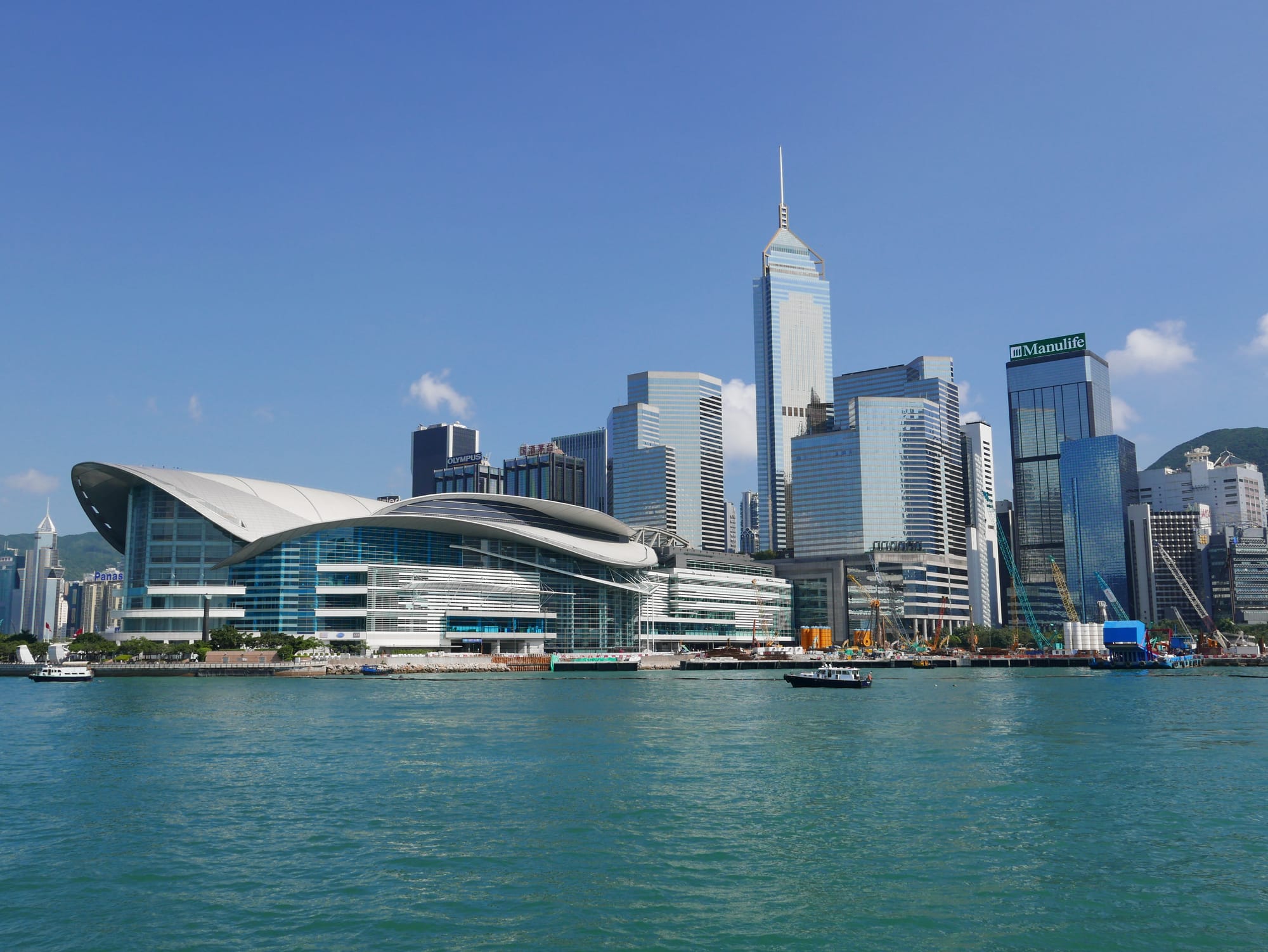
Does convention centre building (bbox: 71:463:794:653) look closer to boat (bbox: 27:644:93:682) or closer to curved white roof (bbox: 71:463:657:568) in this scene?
curved white roof (bbox: 71:463:657:568)

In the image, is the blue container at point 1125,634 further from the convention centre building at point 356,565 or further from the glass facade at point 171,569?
the glass facade at point 171,569

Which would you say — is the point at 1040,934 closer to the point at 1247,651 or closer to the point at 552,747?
the point at 552,747

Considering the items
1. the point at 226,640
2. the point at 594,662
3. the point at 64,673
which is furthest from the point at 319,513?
the point at 64,673

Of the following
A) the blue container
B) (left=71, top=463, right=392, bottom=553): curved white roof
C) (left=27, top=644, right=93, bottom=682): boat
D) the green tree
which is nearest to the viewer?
(left=27, top=644, right=93, bottom=682): boat

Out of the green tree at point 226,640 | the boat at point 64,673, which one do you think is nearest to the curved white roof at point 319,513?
the green tree at point 226,640

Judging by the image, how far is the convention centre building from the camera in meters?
136

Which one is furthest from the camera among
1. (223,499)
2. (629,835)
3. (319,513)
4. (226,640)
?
(319,513)

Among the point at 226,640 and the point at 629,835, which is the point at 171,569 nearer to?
the point at 226,640

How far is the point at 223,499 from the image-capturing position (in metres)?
137

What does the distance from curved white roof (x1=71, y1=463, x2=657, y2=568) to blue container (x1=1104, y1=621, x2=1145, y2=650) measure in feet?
233

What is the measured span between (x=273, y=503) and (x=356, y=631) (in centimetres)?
2083

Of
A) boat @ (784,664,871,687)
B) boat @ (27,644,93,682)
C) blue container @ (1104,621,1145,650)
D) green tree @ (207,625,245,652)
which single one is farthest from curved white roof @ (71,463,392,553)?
blue container @ (1104,621,1145,650)

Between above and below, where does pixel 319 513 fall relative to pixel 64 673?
above

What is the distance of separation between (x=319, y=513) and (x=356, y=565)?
1289cm
